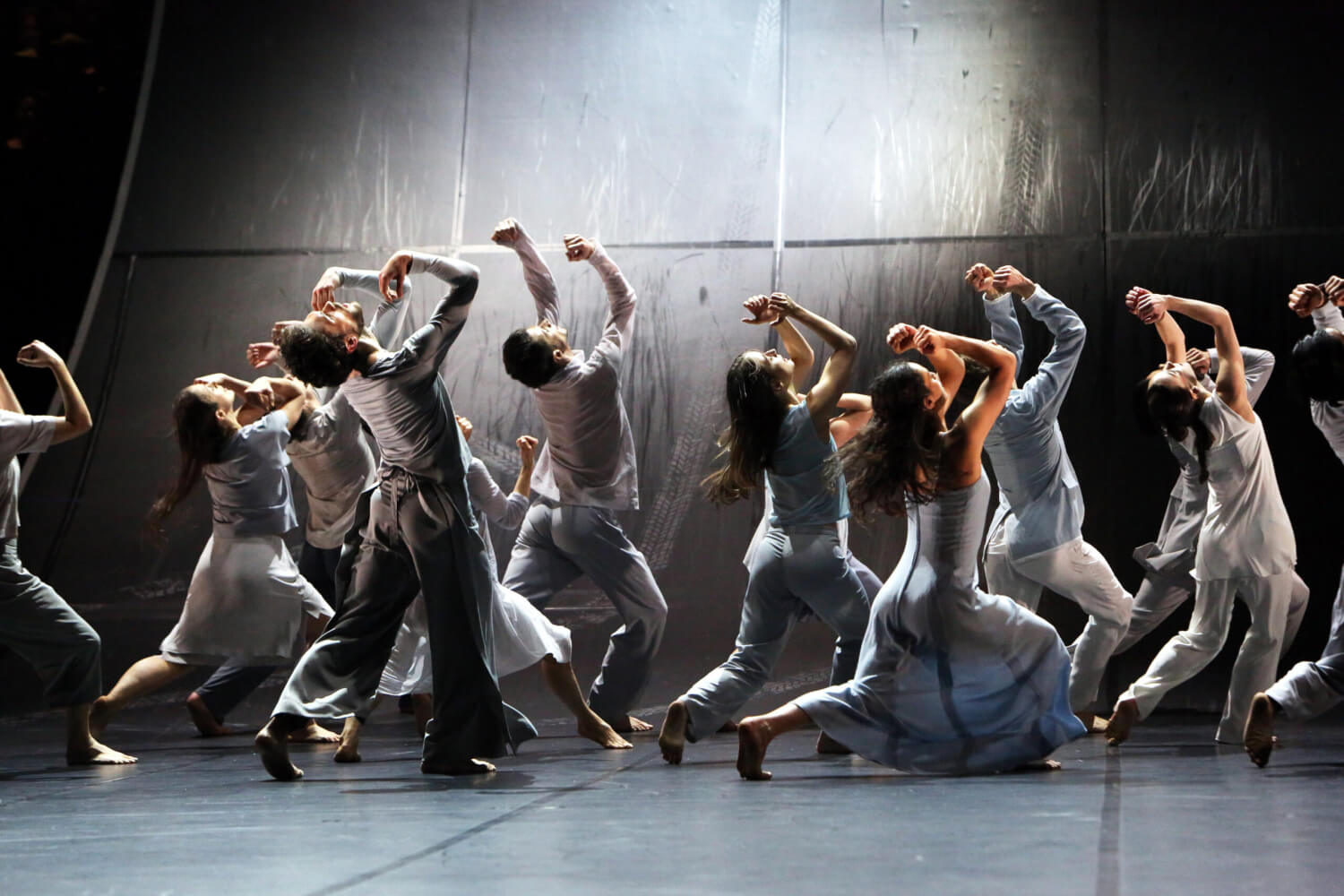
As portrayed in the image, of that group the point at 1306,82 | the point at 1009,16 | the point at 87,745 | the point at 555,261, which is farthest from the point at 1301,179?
the point at 87,745

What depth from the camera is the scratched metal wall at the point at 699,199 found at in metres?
6.21

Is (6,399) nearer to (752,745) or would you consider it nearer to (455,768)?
(455,768)

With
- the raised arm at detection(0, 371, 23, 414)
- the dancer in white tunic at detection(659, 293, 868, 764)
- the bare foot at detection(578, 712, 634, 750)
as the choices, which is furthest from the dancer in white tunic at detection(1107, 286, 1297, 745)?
the raised arm at detection(0, 371, 23, 414)

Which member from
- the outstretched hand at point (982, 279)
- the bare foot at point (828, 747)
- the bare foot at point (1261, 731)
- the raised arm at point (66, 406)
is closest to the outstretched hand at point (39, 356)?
the raised arm at point (66, 406)

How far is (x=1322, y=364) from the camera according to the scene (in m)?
4.20

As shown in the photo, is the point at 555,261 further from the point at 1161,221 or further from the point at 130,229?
the point at 1161,221

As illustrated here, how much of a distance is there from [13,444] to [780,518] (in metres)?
2.14

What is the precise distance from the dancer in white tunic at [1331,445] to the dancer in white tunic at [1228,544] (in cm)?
12

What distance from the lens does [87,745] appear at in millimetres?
4316

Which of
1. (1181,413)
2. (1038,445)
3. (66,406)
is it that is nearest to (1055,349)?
(1038,445)

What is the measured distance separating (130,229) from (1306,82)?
551cm

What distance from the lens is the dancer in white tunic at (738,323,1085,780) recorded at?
12.0 feet

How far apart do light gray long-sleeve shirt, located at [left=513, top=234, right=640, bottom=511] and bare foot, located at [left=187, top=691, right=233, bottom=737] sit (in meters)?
1.44

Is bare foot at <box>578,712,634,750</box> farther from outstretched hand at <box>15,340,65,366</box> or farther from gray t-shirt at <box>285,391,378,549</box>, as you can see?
outstretched hand at <box>15,340,65,366</box>
